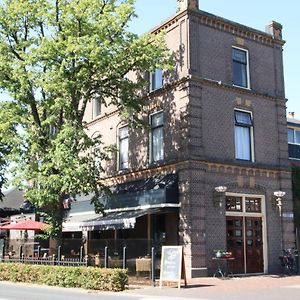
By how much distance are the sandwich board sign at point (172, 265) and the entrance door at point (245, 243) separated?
5.02m

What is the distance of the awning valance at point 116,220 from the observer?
2011cm

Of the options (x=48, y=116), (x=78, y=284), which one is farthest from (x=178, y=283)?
(x=48, y=116)

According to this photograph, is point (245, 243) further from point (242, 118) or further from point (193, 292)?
point (193, 292)

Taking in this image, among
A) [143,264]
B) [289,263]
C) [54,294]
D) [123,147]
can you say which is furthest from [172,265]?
[123,147]

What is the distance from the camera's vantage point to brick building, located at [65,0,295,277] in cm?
2050

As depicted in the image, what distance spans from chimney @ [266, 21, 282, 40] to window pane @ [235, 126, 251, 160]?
5427 mm

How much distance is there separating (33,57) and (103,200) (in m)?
8.07

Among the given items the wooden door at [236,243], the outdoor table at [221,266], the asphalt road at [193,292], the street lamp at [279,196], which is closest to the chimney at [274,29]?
the street lamp at [279,196]

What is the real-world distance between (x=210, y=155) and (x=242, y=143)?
7.63ft

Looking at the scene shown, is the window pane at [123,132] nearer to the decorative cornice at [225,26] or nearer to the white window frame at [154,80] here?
the white window frame at [154,80]

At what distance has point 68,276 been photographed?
56.9ft

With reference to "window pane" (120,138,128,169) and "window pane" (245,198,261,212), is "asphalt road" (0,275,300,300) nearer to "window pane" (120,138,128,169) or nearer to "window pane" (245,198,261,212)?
"window pane" (245,198,261,212)

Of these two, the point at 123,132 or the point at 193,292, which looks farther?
the point at 123,132

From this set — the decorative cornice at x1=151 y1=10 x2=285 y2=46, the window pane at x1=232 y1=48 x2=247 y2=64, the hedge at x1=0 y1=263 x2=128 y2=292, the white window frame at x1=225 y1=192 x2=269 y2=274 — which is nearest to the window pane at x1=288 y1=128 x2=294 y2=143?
the decorative cornice at x1=151 y1=10 x2=285 y2=46
